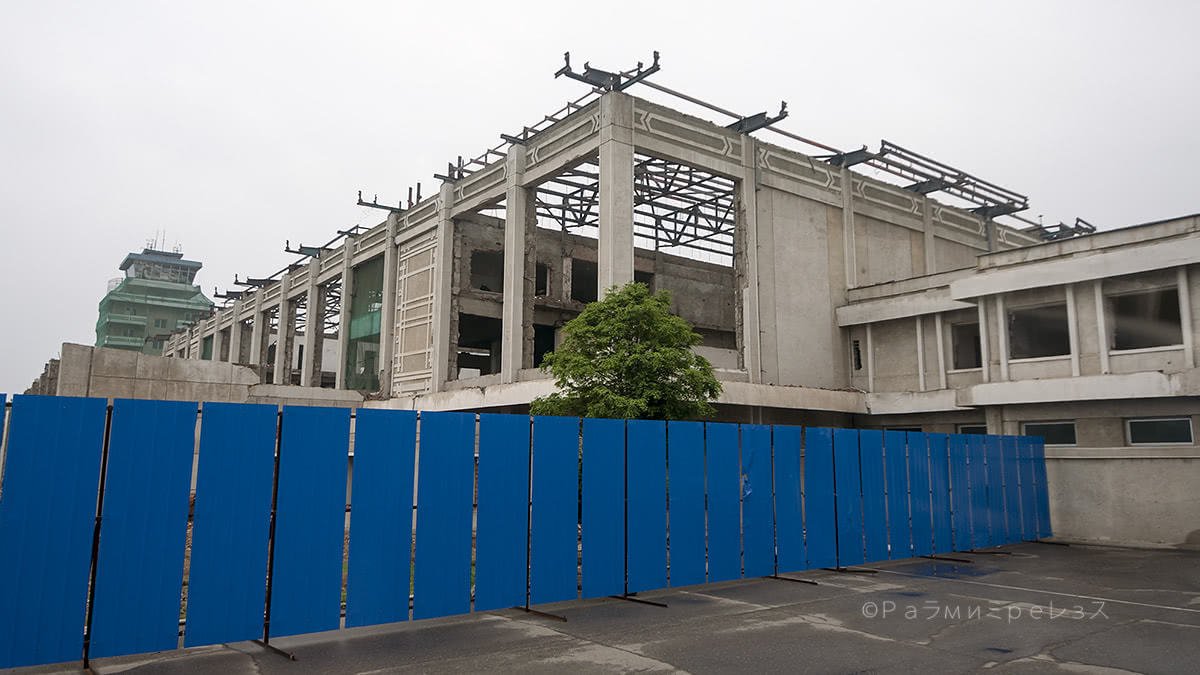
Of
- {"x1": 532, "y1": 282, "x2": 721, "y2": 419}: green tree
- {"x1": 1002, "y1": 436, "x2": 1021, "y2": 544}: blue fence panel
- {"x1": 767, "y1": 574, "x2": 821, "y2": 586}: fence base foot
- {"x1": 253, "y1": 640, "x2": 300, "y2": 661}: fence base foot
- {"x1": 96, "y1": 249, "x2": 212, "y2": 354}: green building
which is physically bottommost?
{"x1": 767, "y1": 574, "x2": 821, "y2": 586}: fence base foot

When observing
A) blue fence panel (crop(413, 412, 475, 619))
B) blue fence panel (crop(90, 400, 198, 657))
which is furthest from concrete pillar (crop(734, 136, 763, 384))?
blue fence panel (crop(90, 400, 198, 657))

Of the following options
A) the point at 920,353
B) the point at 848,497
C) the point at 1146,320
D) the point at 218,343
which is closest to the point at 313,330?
the point at 218,343

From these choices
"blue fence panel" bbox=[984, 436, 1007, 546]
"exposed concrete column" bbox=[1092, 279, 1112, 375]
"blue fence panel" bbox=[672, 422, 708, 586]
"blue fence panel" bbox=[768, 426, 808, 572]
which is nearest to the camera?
"blue fence panel" bbox=[672, 422, 708, 586]

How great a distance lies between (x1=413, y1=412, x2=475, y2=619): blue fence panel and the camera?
914cm

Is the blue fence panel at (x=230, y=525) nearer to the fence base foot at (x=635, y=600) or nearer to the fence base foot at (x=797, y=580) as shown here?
the fence base foot at (x=635, y=600)

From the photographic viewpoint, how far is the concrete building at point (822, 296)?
60.6ft

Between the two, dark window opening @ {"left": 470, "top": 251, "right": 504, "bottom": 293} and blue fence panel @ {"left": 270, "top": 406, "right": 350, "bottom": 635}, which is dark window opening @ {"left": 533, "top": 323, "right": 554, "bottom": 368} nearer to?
dark window opening @ {"left": 470, "top": 251, "right": 504, "bottom": 293}

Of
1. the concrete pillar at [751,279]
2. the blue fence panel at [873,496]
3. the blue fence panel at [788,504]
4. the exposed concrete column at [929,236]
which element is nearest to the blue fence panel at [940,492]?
the blue fence panel at [873,496]

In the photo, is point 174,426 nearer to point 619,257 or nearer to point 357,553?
point 357,553

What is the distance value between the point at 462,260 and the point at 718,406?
1240 centimetres

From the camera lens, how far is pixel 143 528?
7.43 m

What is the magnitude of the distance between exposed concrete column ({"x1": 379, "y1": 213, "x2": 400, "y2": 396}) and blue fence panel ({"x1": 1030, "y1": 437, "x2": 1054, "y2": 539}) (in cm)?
2349

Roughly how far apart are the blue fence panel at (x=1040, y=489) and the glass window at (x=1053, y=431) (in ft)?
1.95

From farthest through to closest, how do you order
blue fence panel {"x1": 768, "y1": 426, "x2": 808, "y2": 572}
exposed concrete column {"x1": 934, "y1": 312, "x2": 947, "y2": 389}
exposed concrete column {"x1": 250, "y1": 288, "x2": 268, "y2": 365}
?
1. exposed concrete column {"x1": 250, "y1": 288, "x2": 268, "y2": 365}
2. exposed concrete column {"x1": 934, "y1": 312, "x2": 947, "y2": 389}
3. blue fence panel {"x1": 768, "y1": 426, "x2": 808, "y2": 572}
